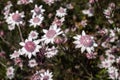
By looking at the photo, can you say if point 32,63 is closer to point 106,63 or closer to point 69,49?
point 69,49

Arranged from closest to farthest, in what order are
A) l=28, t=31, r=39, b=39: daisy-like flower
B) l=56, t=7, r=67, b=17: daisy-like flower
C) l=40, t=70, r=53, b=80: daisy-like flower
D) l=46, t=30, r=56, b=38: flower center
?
l=46, t=30, r=56, b=38: flower center, l=40, t=70, r=53, b=80: daisy-like flower, l=28, t=31, r=39, b=39: daisy-like flower, l=56, t=7, r=67, b=17: daisy-like flower

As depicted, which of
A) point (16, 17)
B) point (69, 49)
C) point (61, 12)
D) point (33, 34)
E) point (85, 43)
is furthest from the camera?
point (61, 12)

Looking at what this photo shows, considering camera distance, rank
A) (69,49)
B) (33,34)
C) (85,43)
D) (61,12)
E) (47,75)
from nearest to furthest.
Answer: (85,43)
(47,75)
(69,49)
(33,34)
(61,12)

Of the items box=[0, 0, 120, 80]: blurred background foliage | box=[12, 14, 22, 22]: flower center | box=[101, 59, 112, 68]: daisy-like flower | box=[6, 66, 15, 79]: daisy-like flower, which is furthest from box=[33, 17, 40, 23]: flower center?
box=[101, 59, 112, 68]: daisy-like flower

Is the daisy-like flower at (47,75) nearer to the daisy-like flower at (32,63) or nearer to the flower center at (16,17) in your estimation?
the daisy-like flower at (32,63)

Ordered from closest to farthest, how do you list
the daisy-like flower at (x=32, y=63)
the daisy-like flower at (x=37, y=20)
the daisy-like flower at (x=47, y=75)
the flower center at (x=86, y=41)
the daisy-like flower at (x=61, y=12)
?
the flower center at (x=86, y=41)
the daisy-like flower at (x=47, y=75)
the daisy-like flower at (x=32, y=63)
the daisy-like flower at (x=37, y=20)
the daisy-like flower at (x=61, y=12)

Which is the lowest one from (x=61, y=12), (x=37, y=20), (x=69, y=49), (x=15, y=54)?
(x=69, y=49)

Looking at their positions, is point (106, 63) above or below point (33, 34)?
below

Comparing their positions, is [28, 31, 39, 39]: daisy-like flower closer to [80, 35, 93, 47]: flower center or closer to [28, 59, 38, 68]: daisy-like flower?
[28, 59, 38, 68]: daisy-like flower

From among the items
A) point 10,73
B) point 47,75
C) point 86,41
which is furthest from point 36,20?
point 86,41

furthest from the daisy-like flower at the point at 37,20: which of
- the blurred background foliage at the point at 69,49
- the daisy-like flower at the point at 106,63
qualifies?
the daisy-like flower at the point at 106,63
